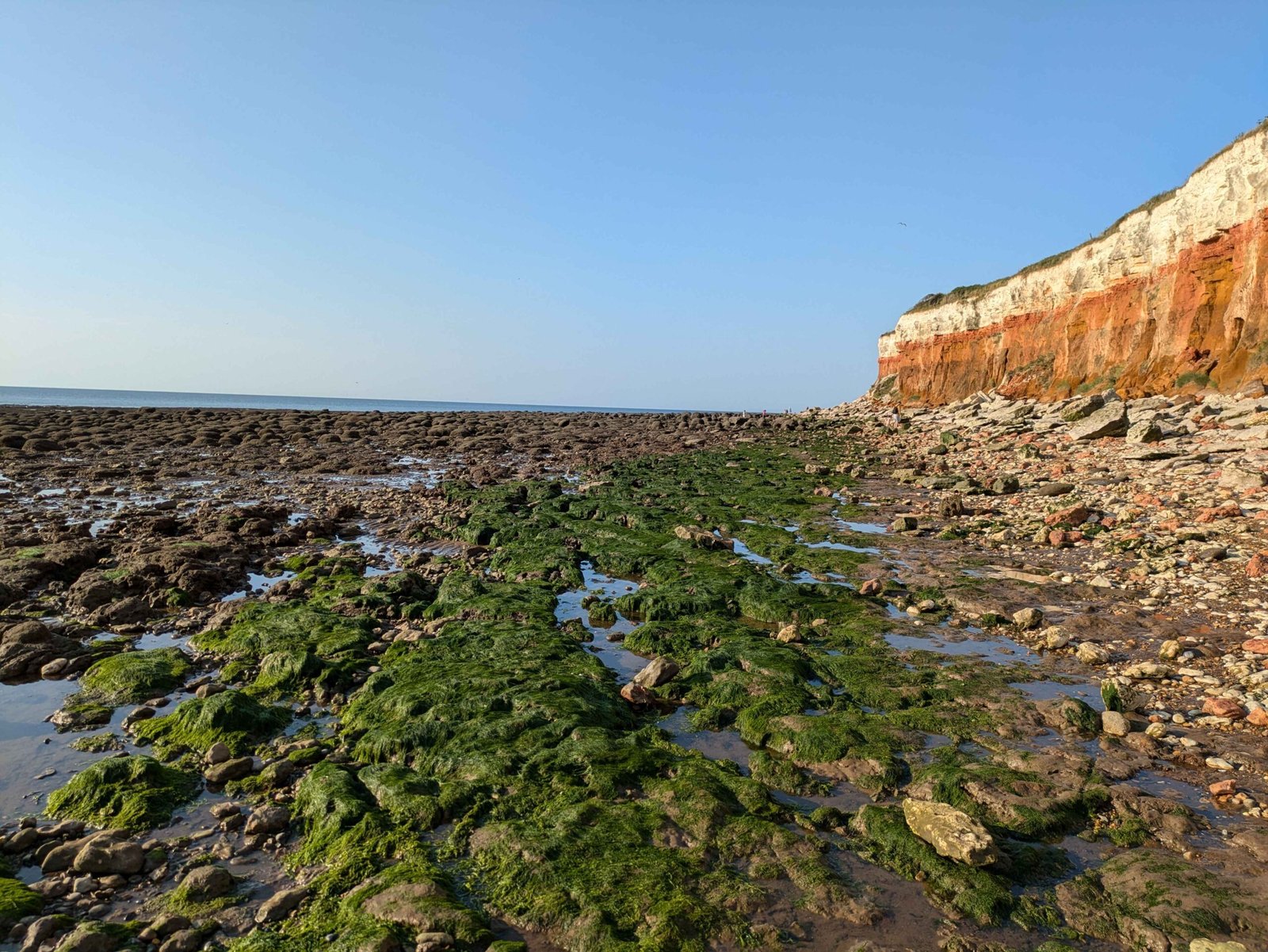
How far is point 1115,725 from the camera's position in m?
6.19

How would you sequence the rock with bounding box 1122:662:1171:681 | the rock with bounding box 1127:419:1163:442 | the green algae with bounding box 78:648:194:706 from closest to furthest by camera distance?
the rock with bounding box 1122:662:1171:681
the green algae with bounding box 78:648:194:706
the rock with bounding box 1127:419:1163:442

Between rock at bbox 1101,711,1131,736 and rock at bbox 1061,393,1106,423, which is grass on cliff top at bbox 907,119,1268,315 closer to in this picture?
rock at bbox 1061,393,1106,423

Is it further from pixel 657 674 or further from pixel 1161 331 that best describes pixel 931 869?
pixel 1161 331

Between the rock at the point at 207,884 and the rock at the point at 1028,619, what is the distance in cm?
894

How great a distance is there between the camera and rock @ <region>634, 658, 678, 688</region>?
300 inches

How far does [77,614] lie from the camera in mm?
9492

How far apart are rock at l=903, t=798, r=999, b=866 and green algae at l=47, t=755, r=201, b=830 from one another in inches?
223

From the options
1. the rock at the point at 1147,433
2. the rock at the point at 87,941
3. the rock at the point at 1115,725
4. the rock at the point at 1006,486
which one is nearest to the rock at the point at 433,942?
the rock at the point at 87,941

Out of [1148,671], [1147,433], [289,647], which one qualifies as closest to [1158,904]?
[1148,671]

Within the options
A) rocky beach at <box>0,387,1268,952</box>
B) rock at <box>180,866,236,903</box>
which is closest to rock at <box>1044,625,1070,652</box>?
rocky beach at <box>0,387,1268,952</box>

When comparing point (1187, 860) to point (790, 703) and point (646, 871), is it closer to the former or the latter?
point (790, 703)

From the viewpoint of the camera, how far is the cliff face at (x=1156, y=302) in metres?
21.2

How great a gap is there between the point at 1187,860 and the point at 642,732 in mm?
4153

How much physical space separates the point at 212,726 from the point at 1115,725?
8.42m
